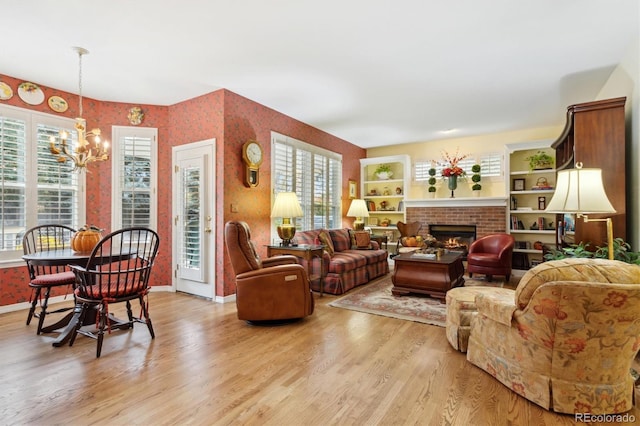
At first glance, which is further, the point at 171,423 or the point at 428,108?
the point at 428,108

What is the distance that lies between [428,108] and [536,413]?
→ 13.6 feet

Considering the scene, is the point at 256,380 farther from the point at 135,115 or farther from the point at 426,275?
the point at 135,115

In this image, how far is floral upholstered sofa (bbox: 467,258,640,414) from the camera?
1.65m

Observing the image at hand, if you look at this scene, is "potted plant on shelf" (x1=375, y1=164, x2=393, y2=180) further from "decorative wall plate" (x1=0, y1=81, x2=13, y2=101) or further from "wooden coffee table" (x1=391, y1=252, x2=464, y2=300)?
"decorative wall plate" (x1=0, y1=81, x2=13, y2=101)

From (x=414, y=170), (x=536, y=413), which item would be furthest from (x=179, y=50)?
(x=414, y=170)

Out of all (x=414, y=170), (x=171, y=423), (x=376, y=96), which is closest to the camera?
(x=171, y=423)

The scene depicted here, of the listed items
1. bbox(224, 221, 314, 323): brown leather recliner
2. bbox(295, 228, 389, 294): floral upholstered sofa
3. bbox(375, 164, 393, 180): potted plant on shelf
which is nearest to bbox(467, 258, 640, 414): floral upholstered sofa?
bbox(224, 221, 314, 323): brown leather recliner

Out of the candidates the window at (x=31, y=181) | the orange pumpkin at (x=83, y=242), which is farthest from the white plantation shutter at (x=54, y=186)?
the orange pumpkin at (x=83, y=242)

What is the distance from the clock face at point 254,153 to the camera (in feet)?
14.4

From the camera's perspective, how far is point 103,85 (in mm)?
3988

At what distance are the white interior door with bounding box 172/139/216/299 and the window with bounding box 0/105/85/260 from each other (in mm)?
1260

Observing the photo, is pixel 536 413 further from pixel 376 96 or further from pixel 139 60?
pixel 139 60

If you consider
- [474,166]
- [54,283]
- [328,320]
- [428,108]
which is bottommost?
[328,320]

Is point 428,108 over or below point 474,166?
over
